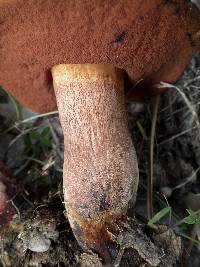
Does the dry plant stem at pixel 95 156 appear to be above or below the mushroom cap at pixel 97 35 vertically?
below

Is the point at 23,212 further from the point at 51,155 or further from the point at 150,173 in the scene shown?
the point at 150,173

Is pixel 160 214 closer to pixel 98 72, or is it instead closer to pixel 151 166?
pixel 151 166

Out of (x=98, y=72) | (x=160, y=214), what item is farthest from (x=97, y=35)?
(x=160, y=214)

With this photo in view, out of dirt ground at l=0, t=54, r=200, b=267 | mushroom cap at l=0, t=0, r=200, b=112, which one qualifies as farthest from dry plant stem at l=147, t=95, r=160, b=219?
mushroom cap at l=0, t=0, r=200, b=112

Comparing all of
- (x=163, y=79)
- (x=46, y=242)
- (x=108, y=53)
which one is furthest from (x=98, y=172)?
(x=163, y=79)

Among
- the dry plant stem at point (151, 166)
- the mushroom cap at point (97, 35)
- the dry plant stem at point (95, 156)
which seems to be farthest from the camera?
the dry plant stem at point (151, 166)

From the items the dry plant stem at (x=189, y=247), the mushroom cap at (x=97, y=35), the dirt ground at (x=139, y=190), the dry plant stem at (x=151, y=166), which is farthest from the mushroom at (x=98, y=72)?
the dry plant stem at (x=189, y=247)

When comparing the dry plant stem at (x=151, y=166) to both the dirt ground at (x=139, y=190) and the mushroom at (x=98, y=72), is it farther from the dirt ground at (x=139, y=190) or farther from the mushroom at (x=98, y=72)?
the mushroom at (x=98, y=72)
